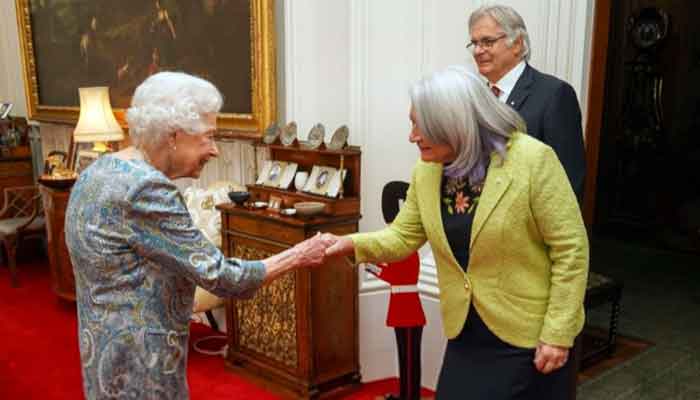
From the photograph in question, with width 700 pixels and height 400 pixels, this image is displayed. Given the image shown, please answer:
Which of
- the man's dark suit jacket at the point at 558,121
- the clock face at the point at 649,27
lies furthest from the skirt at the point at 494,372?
the clock face at the point at 649,27

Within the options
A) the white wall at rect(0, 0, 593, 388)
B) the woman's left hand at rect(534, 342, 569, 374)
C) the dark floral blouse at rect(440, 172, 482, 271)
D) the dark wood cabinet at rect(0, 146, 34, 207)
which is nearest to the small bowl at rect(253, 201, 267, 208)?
the white wall at rect(0, 0, 593, 388)

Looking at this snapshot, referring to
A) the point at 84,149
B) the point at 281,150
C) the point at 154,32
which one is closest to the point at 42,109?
the point at 84,149

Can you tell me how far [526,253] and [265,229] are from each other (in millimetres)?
2016

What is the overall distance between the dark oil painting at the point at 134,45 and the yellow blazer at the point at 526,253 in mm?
2689

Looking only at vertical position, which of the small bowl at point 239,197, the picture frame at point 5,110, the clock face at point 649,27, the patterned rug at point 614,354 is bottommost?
the patterned rug at point 614,354

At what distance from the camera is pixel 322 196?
3.49 meters

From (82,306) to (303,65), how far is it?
2327 mm

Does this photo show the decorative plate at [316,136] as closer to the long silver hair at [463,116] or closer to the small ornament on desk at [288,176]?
the small ornament on desk at [288,176]

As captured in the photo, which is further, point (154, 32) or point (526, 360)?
point (154, 32)

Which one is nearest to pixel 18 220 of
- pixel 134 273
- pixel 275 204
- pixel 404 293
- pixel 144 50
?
pixel 144 50

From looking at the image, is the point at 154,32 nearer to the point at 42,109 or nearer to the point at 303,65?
the point at 303,65

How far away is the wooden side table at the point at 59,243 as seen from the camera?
5.14 meters

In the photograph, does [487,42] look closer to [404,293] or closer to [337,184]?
[404,293]

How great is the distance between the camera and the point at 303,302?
336cm
